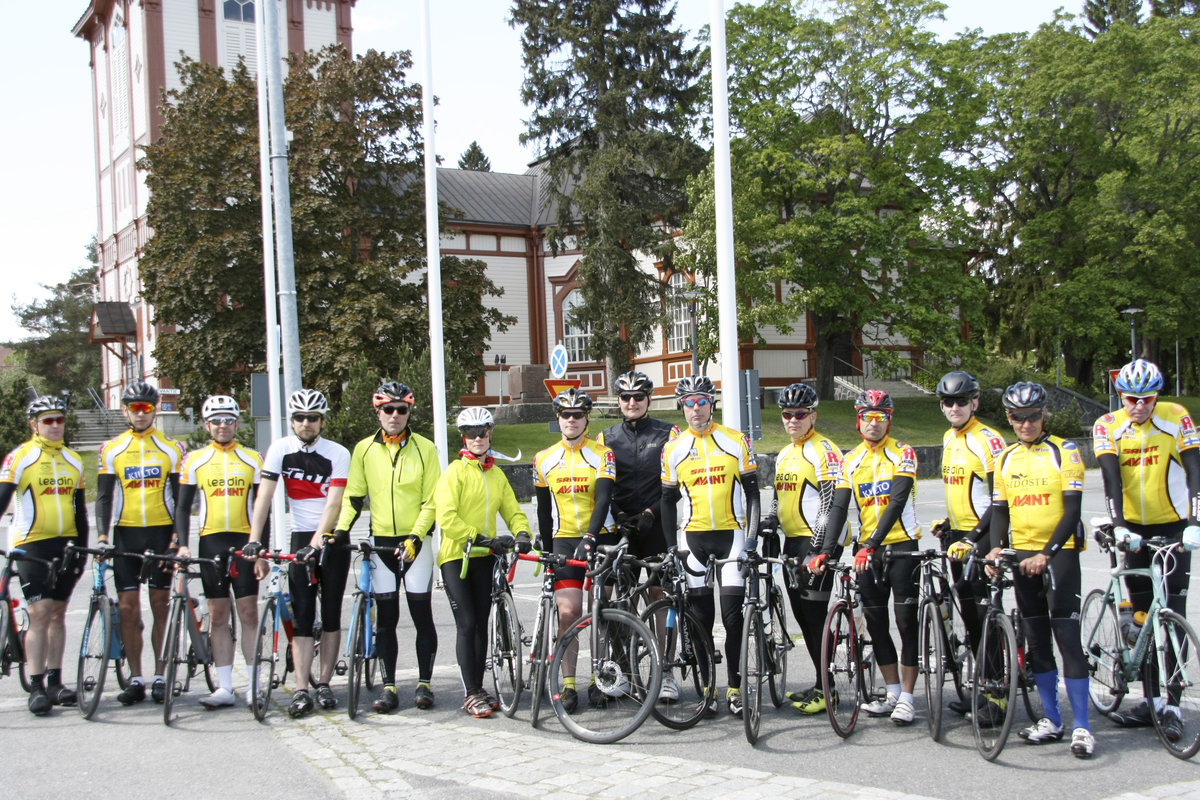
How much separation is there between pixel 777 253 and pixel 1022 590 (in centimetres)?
3370

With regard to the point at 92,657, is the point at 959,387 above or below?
above

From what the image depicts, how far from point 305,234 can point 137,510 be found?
94.2 ft

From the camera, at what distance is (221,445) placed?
809cm

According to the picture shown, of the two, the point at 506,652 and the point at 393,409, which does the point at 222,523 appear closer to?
the point at 393,409

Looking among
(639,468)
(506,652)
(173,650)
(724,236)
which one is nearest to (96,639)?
(173,650)

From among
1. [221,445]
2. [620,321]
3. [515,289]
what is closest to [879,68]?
[620,321]

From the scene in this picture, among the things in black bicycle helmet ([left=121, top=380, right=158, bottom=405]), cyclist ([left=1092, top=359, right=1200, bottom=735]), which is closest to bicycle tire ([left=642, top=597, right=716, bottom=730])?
cyclist ([left=1092, top=359, right=1200, bottom=735])

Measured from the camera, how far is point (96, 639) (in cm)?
767

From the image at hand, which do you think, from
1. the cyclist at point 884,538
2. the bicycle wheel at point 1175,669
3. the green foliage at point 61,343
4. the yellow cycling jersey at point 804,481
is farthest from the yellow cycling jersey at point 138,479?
the green foliage at point 61,343

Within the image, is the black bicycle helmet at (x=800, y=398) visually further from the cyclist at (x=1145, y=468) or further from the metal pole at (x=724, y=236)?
the metal pole at (x=724, y=236)

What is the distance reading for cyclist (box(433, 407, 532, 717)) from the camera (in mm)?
7328

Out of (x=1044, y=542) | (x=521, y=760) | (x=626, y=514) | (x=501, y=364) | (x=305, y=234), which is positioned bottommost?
(x=521, y=760)

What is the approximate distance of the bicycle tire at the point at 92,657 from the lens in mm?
7523

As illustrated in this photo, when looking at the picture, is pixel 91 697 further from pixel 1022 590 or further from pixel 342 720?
pixel 1022 590
